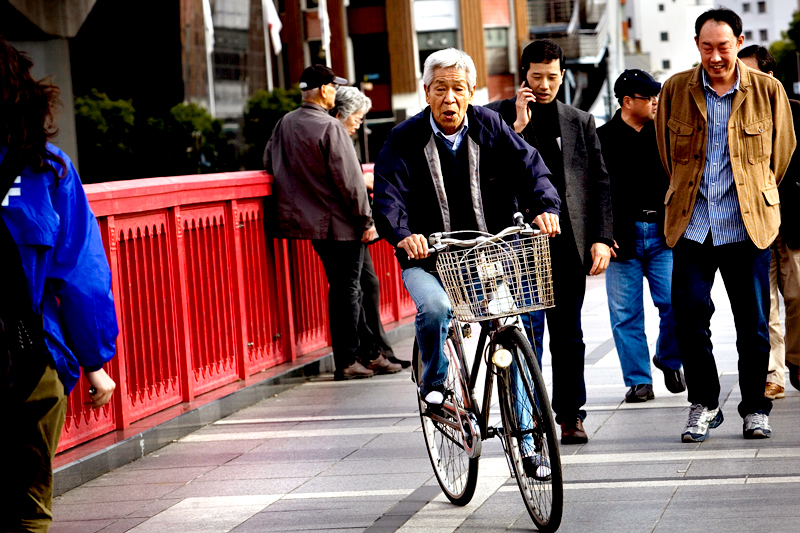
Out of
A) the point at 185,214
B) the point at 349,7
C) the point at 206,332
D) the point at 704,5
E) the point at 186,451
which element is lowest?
the point at 186,451

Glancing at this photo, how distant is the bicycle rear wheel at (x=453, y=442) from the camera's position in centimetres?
514

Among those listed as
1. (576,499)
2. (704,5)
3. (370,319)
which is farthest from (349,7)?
(704,5)

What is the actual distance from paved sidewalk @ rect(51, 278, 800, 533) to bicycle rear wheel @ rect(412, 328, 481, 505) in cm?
10

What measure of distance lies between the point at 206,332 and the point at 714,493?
3.88 meters

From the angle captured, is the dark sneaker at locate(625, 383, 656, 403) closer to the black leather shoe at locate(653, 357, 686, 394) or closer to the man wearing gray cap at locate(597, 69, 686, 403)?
the man wearing gray cap at locate(597, 69, 686, 403)

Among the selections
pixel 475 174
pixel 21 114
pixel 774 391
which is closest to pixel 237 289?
pixel 774 391

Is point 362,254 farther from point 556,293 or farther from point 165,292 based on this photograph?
point 556,293

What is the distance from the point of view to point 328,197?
8.97 metres

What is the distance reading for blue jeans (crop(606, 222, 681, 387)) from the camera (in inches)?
296

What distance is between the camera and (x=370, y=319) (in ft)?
31.3

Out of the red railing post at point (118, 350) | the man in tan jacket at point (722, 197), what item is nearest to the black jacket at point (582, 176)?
the man in tan jacket at point (722, 197)

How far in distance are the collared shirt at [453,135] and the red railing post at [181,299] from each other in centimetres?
285

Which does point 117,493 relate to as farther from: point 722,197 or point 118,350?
point 722,197

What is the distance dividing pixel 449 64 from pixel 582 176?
58.6 inches
